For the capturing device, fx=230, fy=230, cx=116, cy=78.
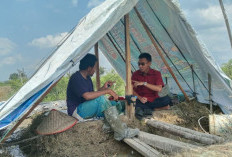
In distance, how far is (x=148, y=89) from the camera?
15.2 feet

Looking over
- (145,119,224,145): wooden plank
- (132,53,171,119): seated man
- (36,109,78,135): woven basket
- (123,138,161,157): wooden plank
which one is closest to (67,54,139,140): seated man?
(123,138,161,157): wooden plank

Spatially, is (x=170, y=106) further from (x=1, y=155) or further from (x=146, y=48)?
(x=1, y=155)

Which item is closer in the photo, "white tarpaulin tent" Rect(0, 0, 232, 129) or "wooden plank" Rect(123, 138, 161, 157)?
"wooden plank" Rect(123, 138, 161, 157)

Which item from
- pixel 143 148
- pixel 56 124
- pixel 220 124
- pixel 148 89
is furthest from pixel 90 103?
pixel 220 124

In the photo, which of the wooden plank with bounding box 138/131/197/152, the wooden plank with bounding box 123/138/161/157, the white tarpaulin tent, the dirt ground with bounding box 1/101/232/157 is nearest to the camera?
the wooden plank with bounding box 138/131/197/152

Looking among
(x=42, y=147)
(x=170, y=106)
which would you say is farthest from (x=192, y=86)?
(x=42, y=147)

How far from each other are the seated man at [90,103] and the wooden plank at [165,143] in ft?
0.75

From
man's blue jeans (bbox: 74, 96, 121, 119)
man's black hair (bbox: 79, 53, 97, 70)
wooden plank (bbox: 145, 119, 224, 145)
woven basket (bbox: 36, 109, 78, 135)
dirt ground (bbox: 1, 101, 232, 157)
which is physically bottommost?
dirt ground (bbox: 1, 101, 232, 157)

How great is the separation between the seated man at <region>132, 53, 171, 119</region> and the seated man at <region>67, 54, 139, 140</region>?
93 centimetres

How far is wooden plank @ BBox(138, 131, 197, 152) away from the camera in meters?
2.46

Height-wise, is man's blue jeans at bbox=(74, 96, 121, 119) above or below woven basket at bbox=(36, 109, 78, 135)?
above

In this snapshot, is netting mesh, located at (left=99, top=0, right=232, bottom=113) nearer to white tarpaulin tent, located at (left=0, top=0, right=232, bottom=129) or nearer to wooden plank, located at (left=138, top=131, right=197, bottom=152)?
white tarpaulin tent, located at (left=0, top=0, right=232, bottom=129)

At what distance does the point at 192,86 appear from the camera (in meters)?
5.41

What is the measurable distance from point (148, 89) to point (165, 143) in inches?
77.6
